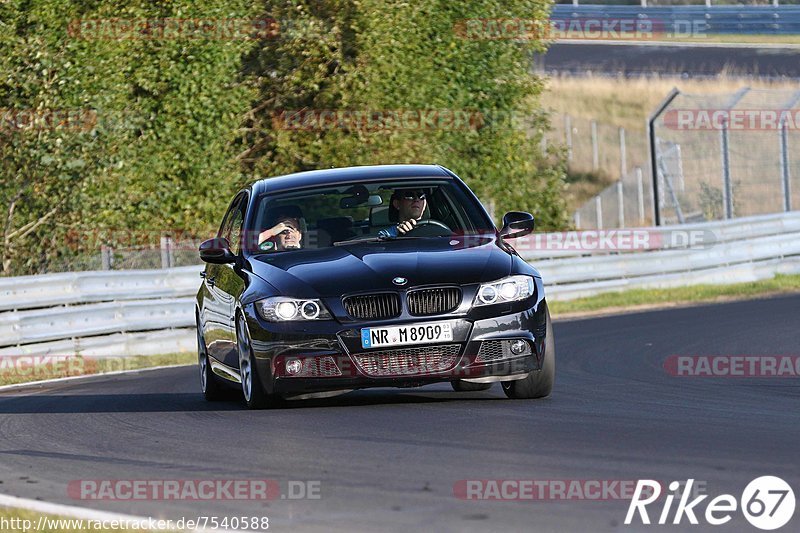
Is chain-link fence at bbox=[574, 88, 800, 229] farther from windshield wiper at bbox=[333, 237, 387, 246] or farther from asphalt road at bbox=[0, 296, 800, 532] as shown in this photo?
windshield wiper at bbox=[333, 237, 387, 246]

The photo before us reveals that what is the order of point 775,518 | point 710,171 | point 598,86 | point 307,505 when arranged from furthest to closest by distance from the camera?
point 598,86 < point 710,171 < point 307,505 < point 775,518

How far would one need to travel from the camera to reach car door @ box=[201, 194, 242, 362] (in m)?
10.8

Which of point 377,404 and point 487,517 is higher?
point 487,517

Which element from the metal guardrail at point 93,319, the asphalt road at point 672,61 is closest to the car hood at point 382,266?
the metal guardrail at point 93,319

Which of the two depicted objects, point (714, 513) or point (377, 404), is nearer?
point (714, 513)

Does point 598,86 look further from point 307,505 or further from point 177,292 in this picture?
point 307,505

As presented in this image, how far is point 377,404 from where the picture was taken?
1008 centimetres

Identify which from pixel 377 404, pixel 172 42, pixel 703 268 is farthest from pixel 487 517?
pixel 172 42

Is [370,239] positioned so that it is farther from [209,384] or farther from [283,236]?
[209,384]

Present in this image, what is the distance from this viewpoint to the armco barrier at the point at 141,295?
17422 mm

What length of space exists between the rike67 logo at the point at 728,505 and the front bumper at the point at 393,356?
9.98ft

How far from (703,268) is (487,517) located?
1914 cm

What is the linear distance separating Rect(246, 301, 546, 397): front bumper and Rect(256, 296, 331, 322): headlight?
6 cm

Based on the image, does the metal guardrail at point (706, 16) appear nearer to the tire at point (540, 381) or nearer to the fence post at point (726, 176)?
the fence post at point (726, 176)
